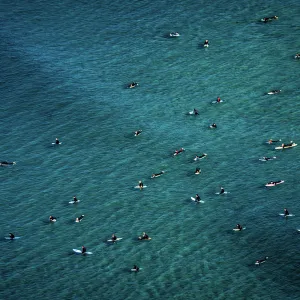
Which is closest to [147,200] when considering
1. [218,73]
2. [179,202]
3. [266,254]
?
[179,202]

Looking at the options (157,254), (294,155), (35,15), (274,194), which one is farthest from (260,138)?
(35,15)

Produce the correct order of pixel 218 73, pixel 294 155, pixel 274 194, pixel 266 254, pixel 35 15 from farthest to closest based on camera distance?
1. pixel 35 15
2. pixel 218 73
3. pixel 294 155
4. pixel 274 194
5. pixel 266 254

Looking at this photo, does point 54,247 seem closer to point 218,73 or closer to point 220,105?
point 220,105

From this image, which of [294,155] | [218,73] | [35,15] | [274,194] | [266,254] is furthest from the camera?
[35,15]

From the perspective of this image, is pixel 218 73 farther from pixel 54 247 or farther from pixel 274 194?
pixel 54 247

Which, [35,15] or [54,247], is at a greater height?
[35,15]

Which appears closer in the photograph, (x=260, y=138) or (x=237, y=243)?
(x=237, y=243)
